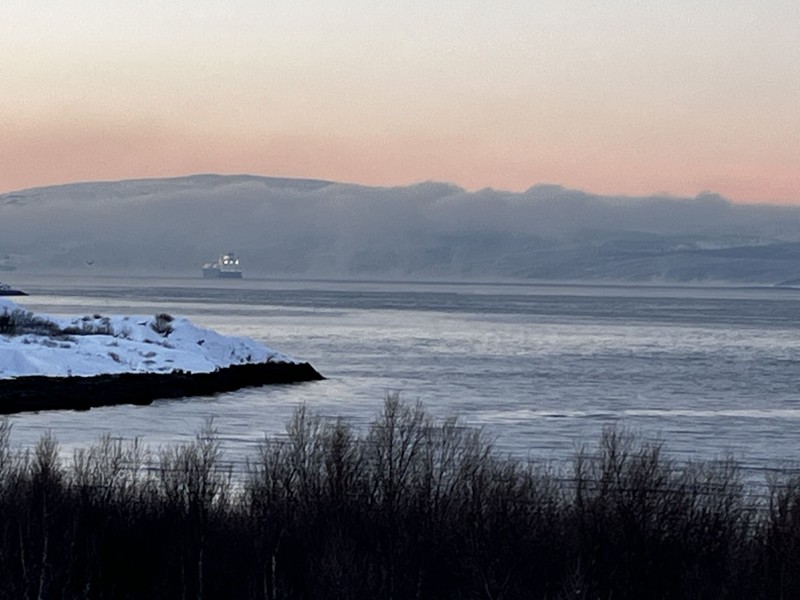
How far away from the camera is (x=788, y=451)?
3344 cm

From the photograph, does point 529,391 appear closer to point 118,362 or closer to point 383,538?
point 118,362

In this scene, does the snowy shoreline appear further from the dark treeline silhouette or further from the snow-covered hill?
the dark treeline silhouette

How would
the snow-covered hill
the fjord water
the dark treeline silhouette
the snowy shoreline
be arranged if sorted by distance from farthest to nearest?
the snow-covered hill < the snowy shoreline < the fjord water < the dark treeline silhouette

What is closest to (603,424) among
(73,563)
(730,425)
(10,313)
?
(730,425)

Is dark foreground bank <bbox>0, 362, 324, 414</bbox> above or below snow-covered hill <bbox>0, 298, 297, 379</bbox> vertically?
below

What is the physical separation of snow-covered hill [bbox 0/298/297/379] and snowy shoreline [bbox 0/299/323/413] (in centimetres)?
4

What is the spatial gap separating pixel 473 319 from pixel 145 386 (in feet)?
244

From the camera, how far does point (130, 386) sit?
47344 mm

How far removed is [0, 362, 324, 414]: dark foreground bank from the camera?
43469 millimetres

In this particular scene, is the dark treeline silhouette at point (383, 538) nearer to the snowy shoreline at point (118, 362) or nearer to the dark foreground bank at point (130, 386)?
the dark foreground bank at point (130, 386)

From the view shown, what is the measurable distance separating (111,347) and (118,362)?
2004 mm

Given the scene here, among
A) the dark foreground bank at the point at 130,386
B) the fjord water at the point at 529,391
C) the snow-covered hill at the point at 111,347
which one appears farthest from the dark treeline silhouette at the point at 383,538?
the snow-covered hill at the point at 111,347

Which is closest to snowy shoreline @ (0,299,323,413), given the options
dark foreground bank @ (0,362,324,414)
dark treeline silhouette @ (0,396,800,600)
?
dark foreground bank @ (0,362,324,414)

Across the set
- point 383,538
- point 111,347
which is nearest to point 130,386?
point 111,347
